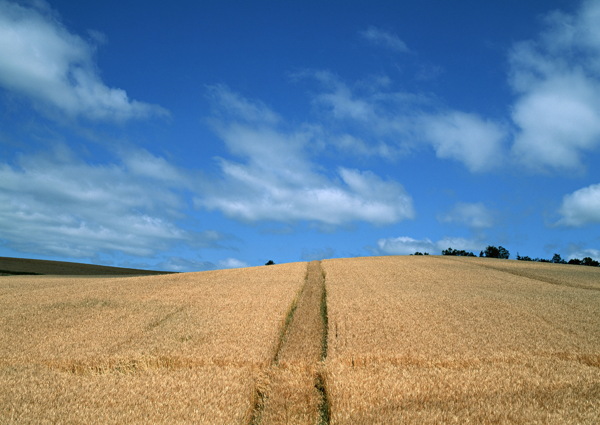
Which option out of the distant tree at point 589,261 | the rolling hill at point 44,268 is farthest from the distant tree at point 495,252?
the rolling hill at point 44,268

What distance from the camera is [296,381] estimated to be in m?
10.6

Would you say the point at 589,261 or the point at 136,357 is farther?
the point at 589,261

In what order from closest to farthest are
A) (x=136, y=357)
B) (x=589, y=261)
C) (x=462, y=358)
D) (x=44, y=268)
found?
1. (x=462, y=358)
2. (x=136, y=357)
3. (x=44, y=268)
4. (x=589, y=261)

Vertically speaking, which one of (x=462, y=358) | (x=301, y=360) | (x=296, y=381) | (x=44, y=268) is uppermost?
(x=44, y=268)

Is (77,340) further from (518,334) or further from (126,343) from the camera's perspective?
(518,334)

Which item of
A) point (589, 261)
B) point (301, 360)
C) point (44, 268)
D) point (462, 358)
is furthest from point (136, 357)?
point (589, 261)

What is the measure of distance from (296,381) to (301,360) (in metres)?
1.07

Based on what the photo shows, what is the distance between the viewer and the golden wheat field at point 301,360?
29.2 feet

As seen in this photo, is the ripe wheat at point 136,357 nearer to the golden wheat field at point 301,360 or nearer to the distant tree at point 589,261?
the golden wheat field at point 301,360

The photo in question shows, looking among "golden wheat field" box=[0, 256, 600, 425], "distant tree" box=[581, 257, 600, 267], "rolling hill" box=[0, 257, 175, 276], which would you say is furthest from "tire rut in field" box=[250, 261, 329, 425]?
"distant tree" box=[581, 257, 600, 267]

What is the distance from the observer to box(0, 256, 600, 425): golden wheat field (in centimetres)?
889

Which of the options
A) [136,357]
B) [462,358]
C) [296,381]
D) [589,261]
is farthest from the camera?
[589,261]

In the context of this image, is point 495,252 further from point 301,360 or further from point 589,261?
point 301,360

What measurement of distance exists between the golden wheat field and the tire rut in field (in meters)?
0.04
